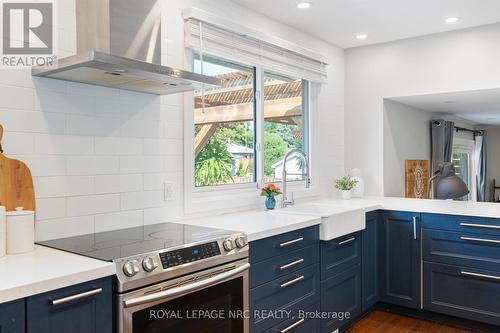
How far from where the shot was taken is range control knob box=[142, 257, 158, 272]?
5.35 ft

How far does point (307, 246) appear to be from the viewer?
268 cm

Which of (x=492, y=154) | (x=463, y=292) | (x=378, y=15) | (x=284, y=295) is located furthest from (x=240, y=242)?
(x=492, y=154)

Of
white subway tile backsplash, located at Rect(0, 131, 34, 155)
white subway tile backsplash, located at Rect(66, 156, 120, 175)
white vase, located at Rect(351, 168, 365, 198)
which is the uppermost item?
white subway tile backsplash, located at Rect(0, 131, 34, 155)

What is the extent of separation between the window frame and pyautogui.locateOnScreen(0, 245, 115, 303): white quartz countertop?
1.08 metres

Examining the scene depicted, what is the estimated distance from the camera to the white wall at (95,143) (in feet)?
6.28

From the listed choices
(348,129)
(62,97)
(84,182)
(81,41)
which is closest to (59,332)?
(84,182)

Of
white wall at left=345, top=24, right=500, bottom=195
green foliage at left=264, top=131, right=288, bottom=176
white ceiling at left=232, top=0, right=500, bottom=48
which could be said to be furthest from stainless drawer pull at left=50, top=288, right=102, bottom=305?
white wall at left=345, top=24, right=500, bottom=195

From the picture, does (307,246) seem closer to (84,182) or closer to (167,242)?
(167,242)

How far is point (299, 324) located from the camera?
2607 mm

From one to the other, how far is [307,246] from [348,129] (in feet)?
6.75

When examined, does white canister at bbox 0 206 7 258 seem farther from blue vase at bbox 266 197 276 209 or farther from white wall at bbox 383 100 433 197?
white wall at bbox 383 100 433 197

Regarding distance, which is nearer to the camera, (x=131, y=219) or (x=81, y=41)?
(x=81, y=41)

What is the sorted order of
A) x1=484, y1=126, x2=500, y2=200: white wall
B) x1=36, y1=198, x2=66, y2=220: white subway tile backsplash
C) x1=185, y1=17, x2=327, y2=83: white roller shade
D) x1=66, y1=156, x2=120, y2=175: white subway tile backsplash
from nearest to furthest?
x1=36, y1=198, x2=66, y2=220: white subway tile backsplash, x1=66, y1=156, x2=120, y2=175: white subway tile backsplash, x1=185, y1=17, x2=327, y2=83: white roller shade, x1=484, y1=126, x2=500, y2=200: white wall

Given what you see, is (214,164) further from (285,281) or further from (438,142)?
(438,142)
